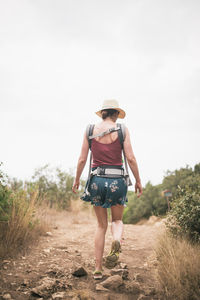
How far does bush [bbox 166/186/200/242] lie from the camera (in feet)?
12.0

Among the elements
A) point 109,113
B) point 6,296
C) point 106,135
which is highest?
point 109,113

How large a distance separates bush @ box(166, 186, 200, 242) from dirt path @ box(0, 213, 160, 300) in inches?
25.0

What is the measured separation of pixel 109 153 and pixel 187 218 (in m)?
1.72

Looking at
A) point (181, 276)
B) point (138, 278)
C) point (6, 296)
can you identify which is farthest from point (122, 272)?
point (6, 296)

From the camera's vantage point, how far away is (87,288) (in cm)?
278

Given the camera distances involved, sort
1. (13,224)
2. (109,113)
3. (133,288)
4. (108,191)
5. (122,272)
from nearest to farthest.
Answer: (133,288) < (108,191) < (122,272) < (109,113) < (13,224)

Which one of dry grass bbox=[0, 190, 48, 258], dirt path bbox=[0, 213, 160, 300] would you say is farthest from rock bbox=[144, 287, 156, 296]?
dry grass bbox=[0, 190, 48, 258]

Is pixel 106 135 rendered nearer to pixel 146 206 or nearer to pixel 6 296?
pixel 6 296

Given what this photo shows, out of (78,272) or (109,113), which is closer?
(78,272)

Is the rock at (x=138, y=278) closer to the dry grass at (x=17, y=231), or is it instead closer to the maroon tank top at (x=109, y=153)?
the maroon tank top at (x=109, y=153)

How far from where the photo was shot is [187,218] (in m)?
3.76

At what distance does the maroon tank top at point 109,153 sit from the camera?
3.11 m

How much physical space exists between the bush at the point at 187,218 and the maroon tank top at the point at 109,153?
58.7 inches

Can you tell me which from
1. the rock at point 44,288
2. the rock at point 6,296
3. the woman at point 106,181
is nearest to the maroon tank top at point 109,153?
the woman at point 106,181
